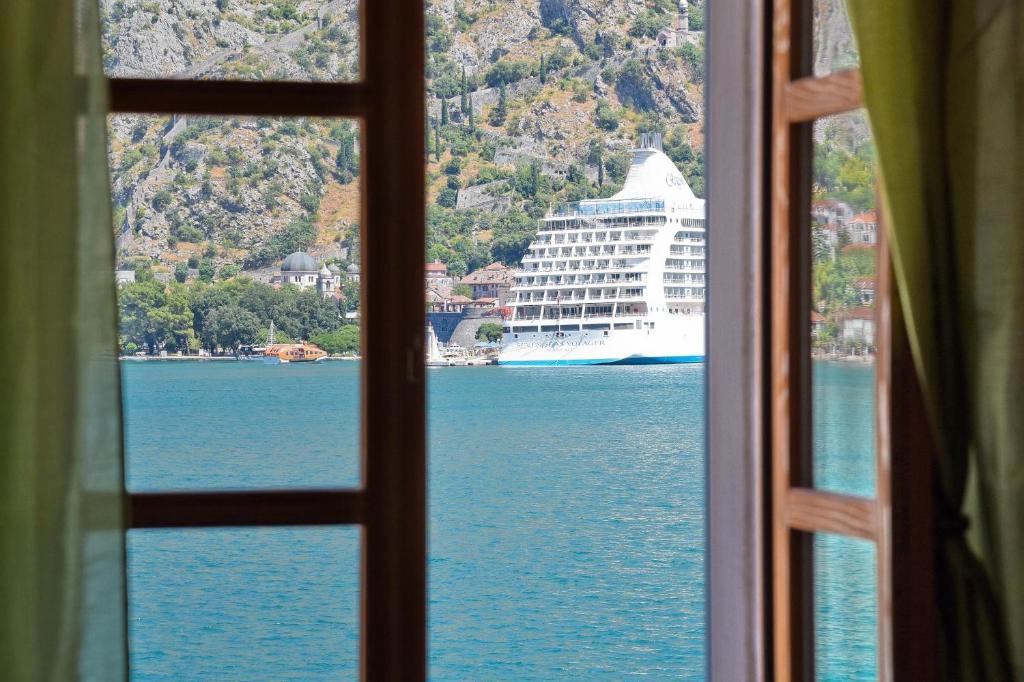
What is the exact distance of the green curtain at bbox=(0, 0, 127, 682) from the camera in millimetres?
1095

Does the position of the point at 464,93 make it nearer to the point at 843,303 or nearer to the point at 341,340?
the point at 341,340

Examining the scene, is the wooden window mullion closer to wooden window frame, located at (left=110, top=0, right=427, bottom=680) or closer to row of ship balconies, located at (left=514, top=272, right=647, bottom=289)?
wooden window frame, located at (left=110, top=0, right=427, bottom=680)

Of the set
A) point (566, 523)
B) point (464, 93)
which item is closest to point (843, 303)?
point (566, 523)

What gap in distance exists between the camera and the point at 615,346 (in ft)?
86.1

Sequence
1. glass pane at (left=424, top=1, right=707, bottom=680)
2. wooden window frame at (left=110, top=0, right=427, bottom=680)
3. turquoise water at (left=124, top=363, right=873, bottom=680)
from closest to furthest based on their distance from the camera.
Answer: wooden window frame at (left=110, top=0, right=427, bottom=680)
turquoise water at (left=124, top=363, right=873, bottom=680)
glass pane at (left=424, top=1, right=707, bottom=680)

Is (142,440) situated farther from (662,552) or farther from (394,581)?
(662,552)

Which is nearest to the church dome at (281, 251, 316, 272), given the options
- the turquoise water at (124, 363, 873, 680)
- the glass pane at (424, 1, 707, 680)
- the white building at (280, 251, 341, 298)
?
the white building at (280, 251, 341, 298)

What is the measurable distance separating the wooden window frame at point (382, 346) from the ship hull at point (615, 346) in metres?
24.3

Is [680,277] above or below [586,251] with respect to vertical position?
below

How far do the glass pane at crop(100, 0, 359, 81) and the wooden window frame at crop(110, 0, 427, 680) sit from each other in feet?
0.09

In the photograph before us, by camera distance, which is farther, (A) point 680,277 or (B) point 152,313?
(A) point 680,277

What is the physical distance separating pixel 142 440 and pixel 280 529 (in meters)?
0.22

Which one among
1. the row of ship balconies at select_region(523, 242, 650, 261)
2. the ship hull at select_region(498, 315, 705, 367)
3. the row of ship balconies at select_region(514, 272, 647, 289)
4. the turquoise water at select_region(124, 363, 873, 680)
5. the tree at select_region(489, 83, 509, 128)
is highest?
the tree at select_region(489, 83, 509, 128)

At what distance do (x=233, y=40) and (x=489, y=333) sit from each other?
24655mm
